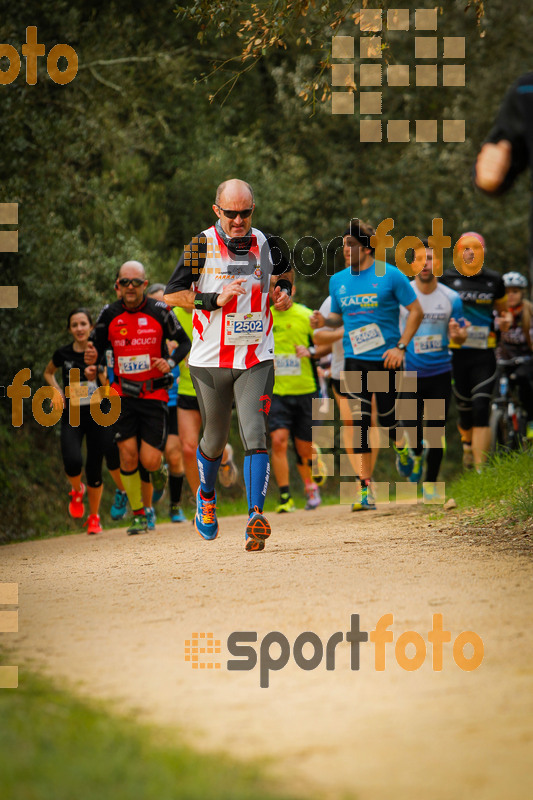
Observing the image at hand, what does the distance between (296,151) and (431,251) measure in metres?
14.7

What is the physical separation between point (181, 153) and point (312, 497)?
40.1 ft

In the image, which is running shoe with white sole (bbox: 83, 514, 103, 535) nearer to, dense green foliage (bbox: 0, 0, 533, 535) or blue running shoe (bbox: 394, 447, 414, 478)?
blue running shoe (bbox: 394, 447, 414, 478)

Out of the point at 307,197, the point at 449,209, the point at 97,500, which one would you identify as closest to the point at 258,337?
the point at 97,500

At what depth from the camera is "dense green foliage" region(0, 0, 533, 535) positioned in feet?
52.3

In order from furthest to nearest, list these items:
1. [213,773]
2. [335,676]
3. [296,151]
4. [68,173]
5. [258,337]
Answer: [296,151] < [68,173] < [258,337] < [335,676] < [213,773]

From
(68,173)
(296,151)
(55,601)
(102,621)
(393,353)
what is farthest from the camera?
(296,151)

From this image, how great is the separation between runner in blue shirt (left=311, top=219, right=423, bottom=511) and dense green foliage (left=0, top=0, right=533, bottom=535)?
1.77m

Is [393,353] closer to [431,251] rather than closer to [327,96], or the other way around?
[431,251]

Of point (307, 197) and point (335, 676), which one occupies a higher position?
point (307, 197)

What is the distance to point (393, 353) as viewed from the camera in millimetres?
10391

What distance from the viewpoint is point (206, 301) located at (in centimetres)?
770

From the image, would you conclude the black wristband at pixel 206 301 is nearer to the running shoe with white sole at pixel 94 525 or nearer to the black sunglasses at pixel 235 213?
the black sunglasses at pixel 235 213

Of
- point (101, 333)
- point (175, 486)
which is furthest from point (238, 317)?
point (175, 486)

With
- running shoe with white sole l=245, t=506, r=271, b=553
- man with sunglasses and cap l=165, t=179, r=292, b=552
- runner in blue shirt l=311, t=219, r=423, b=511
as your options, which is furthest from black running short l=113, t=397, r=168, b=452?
running shoe with white sole l=245, t=506, r=271, b=553
